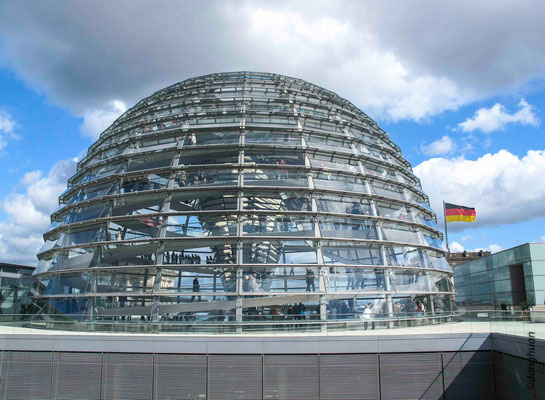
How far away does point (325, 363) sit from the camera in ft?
50.3

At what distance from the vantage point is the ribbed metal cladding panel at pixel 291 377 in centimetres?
1526

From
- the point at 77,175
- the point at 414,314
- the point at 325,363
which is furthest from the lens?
the point at 77,175

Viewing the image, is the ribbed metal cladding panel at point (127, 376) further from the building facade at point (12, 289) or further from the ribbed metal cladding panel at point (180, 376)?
the building facade at point (12, 289)

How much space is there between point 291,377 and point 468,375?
6.21 metres

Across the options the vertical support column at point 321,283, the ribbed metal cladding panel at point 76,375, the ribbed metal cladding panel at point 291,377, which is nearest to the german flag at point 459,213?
the vertical support column at point 321,283

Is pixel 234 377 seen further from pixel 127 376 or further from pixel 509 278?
pixel 509 278

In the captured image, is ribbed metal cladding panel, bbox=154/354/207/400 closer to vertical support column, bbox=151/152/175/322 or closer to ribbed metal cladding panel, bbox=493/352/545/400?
vertical support column, bbox=151/152/175/322

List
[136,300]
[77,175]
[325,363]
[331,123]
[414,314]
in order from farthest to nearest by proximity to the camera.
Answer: [77,175] < [331,123] < [136,300] < [414,314] < [325,363]

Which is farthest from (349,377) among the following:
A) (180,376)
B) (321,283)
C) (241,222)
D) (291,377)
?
(241,222)

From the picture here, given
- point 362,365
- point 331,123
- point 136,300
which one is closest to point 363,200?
point 331,123

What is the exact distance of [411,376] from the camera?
1549cm

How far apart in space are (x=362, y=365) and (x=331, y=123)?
566 inches

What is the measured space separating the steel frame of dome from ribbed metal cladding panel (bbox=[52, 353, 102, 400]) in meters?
3.33

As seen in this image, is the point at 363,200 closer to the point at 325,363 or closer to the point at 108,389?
the point at 325,363
